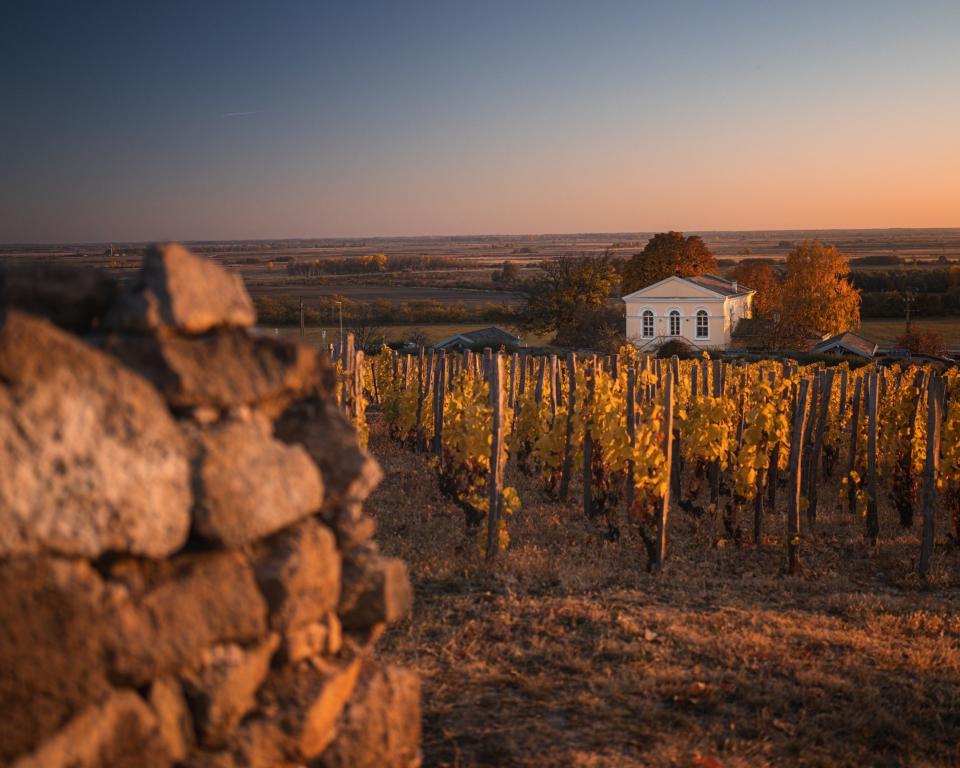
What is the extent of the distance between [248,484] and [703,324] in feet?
178

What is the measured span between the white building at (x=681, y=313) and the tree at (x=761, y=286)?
7.84 metres

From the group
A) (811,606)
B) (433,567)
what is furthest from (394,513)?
(811,606)

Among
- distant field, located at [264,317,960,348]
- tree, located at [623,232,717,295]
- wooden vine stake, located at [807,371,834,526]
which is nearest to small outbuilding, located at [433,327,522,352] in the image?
distant field, located at [264,317,960,348]

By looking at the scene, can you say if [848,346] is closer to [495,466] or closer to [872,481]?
[872,481]

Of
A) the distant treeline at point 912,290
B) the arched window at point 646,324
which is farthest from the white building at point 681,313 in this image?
the distant treeline at point 912,290

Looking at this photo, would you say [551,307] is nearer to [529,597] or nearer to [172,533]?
[529,597]

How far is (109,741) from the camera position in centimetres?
259

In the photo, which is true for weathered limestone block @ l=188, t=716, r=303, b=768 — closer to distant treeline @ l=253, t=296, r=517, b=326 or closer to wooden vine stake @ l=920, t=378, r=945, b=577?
wooden vine stake @ l=920, t=378, r=945, b=577

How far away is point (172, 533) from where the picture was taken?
2.74m

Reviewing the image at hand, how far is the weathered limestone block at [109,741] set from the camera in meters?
2.46

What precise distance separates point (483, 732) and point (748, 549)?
6.23m

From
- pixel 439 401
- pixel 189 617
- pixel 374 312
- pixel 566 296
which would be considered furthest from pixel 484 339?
pixel 189 617

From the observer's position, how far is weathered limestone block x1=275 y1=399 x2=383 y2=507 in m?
3.42

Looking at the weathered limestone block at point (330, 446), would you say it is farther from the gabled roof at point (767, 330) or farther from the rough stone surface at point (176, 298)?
the gabled roof at point (767, 330)
